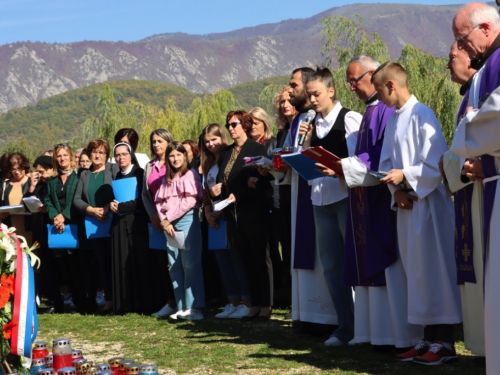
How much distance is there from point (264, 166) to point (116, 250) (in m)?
3.02

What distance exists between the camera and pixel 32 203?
35.8 ft

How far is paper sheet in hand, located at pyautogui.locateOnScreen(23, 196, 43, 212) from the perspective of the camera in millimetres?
10812

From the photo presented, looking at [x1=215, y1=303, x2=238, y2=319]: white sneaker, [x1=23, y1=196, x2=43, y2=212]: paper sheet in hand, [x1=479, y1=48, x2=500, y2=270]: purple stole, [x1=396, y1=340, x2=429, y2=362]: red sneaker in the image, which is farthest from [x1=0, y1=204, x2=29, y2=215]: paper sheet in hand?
[x1=479, y1=48, x2=500, y2=270]: purple stole

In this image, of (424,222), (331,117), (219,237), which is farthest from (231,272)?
(424,222)

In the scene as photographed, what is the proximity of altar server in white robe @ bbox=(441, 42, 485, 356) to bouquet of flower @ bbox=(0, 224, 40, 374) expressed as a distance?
2.90 metres

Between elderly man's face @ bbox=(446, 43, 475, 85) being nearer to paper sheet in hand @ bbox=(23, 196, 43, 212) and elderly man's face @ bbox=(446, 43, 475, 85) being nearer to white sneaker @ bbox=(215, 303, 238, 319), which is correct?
white sneaker @ bbox=(215, 303, 238, 319)

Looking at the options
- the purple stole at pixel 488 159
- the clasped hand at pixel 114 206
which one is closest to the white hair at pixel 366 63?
the purple stole at pixel 488 159

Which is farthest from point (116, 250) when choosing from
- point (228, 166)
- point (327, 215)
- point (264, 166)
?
point (327, 215)

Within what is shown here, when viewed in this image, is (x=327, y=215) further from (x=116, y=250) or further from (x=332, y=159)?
(x=116, y=250)

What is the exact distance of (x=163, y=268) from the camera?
10.5m

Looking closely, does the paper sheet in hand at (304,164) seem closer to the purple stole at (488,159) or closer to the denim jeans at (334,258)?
the denim jeans at (334,258)

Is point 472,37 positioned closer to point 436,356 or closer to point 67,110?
point 436,356

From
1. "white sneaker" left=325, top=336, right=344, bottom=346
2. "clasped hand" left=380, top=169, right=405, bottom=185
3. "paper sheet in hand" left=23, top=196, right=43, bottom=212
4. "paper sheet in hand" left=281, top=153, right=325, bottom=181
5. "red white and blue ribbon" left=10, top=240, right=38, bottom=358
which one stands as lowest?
"white sneaker" left=325, top=336, right=344, bottom=346

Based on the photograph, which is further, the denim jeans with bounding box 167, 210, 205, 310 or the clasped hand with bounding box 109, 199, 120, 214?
the clasped hand with bounding box 109, 199, 120, 214
